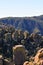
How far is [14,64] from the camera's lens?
1168 inches

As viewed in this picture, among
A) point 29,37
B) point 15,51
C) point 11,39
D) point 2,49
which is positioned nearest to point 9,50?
point 2,49

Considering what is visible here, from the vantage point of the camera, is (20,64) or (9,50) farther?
(9,50)

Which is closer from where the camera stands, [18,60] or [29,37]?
[18,60]

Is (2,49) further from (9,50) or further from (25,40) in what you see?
(25,40)

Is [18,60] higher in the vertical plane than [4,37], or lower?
higher

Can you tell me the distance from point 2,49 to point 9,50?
2391 mm

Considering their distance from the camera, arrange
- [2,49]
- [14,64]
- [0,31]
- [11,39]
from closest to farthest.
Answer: [14,64]
[2,49]
[11,39]
[0,31]

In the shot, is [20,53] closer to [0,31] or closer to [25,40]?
[25,40]

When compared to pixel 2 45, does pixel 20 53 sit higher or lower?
higher

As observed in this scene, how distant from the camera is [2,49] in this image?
8844 centimetres

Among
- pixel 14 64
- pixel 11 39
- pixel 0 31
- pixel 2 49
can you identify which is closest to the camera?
pixel 14 64

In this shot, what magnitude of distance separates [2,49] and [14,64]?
5907 cm

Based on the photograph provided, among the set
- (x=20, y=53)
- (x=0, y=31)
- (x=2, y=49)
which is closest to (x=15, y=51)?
(x=20, y=53)

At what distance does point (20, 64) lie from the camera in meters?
29.8
